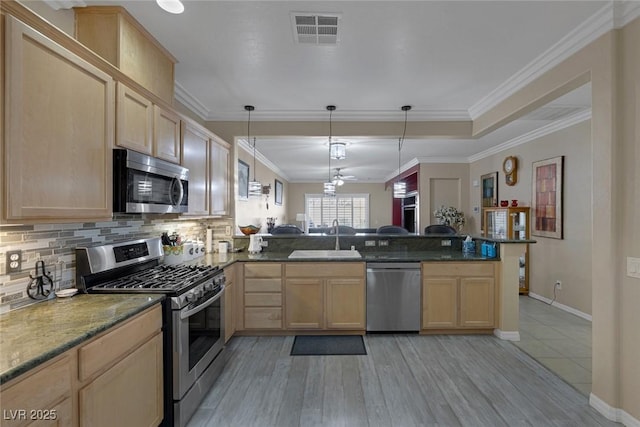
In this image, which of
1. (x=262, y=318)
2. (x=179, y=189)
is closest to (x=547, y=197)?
(x=262, y=318)

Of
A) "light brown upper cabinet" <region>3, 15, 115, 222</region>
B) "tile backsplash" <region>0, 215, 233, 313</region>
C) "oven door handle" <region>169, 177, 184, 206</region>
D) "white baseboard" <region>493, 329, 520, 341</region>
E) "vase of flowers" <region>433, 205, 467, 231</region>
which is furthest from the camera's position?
"vase of flowers" <region>433, 205, 467, 231</region>

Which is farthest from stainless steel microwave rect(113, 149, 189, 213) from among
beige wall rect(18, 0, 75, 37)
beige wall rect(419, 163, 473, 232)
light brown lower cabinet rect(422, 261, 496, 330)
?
beige wall rect(419, 163, 473, 232)

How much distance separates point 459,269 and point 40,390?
342 cm

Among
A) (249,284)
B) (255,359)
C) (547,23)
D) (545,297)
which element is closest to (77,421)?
(255,359)

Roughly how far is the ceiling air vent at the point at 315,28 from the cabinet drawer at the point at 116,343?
210 cm

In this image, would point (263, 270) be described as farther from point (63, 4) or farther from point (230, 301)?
point (63, 4)

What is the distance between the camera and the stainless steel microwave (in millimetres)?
1821

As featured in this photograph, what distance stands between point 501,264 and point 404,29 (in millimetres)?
2631

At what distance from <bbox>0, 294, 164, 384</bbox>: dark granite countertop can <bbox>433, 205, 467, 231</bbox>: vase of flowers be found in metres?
6.14

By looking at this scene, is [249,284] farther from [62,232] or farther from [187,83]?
[187,83]

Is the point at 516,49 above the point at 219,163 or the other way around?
above

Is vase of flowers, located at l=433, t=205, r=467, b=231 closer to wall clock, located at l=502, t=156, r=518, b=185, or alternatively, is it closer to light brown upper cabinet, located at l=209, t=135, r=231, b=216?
wall clock, located at l=502, t=156, r=518, b=185

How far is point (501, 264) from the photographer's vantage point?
330cm

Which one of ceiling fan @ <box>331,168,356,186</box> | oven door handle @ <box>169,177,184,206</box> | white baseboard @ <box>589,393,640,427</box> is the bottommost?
white baseboard @ <box>589,393,640,427</box>
